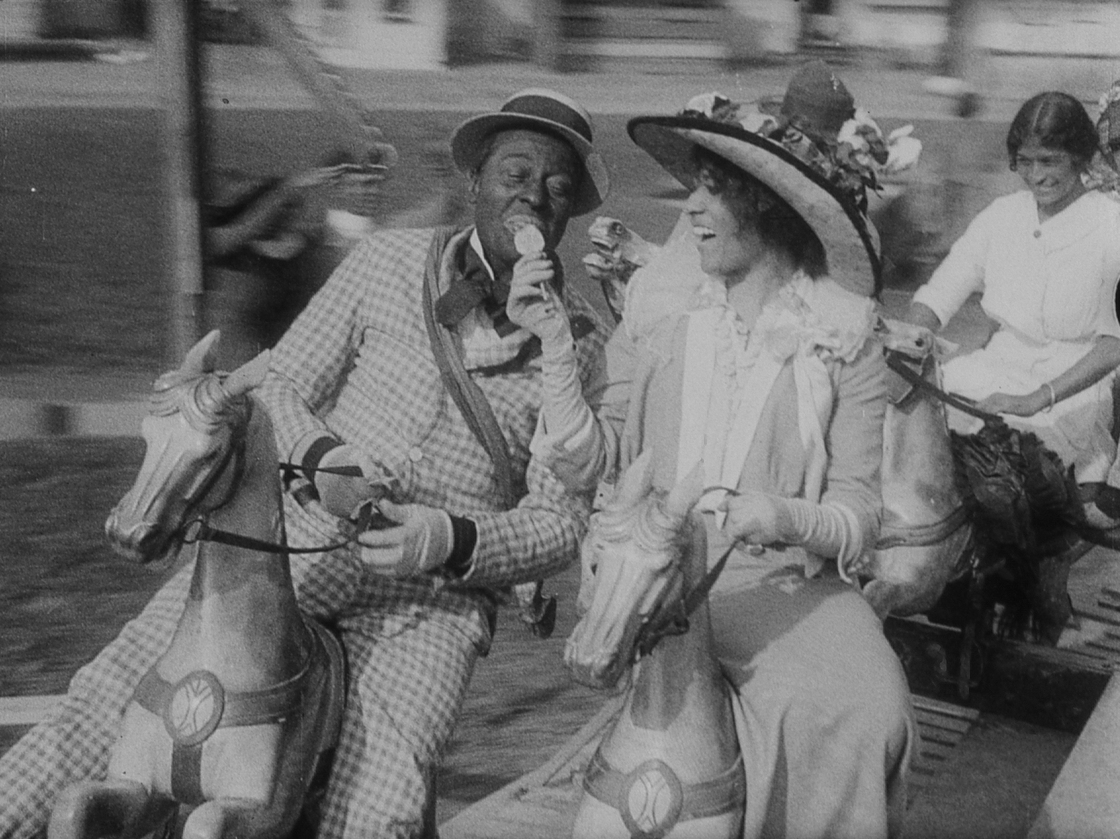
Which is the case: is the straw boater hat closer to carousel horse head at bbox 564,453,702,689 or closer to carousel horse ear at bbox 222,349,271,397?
carousel horse ear at bbox 222,349,271,397

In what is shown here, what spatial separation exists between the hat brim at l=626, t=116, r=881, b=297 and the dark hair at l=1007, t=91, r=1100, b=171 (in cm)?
160

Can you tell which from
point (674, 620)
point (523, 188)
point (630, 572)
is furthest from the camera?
point (523, 188)

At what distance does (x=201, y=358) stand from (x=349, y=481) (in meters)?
0.46

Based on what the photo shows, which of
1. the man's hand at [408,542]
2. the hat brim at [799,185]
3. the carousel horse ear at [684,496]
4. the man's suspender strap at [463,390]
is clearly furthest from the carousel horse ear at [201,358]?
the hat brim at [799,185]

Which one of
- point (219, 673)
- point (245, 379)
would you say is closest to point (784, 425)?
point (245, 379)

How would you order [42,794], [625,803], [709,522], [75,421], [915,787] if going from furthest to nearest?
1. [75,421]
2. [915,787]
3. [709,522]
4. [42,794]
5. [625,803]

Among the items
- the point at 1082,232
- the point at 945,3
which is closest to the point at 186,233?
the point at 945,3

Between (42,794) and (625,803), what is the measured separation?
1330 mm

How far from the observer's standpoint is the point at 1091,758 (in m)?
4.44

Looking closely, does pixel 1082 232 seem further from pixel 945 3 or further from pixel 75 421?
pixel 75 421

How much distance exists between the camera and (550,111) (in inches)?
151

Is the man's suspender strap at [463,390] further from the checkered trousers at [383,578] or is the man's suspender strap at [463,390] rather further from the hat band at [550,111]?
the hat band at [550,111]

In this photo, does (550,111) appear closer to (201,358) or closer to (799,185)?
(799,185)

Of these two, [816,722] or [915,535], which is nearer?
[816,722]
